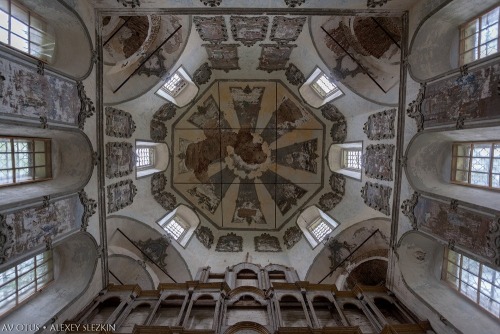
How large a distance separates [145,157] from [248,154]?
654 cm

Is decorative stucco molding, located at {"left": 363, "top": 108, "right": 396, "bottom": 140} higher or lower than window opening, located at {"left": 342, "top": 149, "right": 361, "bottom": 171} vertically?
higher

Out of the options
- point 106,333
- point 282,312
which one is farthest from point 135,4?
point 282,312

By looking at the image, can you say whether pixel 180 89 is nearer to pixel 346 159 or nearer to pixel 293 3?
pixel 293 3

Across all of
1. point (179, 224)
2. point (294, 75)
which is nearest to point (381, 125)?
point (294, 75)

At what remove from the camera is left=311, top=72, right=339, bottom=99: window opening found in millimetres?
16547

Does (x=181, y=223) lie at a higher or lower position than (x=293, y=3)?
lower

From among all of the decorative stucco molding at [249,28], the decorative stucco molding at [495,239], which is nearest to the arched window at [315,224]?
the decorative stucco molding at [495,239]

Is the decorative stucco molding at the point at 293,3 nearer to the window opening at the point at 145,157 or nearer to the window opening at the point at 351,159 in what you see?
the window opening at the point at 351,159

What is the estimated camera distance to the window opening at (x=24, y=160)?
9.30m

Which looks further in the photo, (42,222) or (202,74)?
(202,74)

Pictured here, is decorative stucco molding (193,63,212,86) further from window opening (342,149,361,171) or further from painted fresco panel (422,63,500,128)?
painted fresco panel (422,63,500,128)

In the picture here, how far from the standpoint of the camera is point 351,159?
1709 cm

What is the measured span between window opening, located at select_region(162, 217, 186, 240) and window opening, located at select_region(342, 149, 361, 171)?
9920 mm

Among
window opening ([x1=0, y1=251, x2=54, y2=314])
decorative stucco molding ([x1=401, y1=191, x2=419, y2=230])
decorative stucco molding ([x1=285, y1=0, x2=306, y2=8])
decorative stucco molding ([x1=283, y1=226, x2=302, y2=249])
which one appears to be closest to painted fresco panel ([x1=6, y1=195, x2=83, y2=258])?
window opening ([x1=0, y1=251, x2=54, y2=314])
